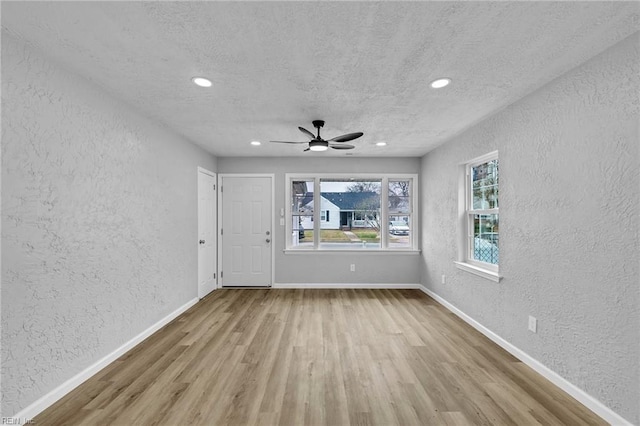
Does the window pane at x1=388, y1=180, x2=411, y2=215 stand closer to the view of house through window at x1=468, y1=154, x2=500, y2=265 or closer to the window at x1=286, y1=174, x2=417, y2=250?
the window at x1=286, y1=174, x2=417, y2=250

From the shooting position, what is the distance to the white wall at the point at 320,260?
5180 mm

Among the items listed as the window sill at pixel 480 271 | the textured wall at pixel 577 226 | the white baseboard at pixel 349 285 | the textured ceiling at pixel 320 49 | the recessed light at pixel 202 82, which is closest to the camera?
the textured ceiling at pixel 320 49

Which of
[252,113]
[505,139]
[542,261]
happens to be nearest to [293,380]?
[542,261]

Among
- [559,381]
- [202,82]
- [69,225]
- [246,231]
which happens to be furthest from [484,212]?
[69,225]

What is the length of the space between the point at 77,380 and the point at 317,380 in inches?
73.6

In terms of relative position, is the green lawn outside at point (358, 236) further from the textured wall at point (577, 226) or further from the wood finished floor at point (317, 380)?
the textured wall at point (577, 226)

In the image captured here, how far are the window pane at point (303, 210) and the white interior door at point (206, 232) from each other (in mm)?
1440

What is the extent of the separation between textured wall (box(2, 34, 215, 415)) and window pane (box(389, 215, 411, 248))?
3.78 metres

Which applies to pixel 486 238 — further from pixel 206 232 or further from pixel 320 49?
pixel 206 232

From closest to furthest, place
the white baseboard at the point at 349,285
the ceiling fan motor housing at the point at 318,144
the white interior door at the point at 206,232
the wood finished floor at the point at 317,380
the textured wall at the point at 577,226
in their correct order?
the textured wall at the point at 577,226 → the wood finished floor at the point at 317,380 → the ceiling fan motor housing at the point at 318,144 → the white interior door at the point at 206,232 → the white baseboard at the point at 349,285

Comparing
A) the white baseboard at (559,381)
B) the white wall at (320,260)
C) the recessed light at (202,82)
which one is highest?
the recessed light at (202,82)

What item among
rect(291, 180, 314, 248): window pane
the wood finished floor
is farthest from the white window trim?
rect(291, 180, 314, 248): window pane

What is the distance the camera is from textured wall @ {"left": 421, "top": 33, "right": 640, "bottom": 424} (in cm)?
176

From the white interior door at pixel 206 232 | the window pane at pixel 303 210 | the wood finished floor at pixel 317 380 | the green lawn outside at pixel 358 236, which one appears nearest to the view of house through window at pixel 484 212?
the wood finished floor at pixel 317 380
